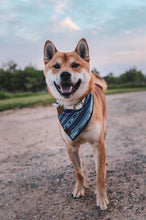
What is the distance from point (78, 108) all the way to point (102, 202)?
4.21 feet

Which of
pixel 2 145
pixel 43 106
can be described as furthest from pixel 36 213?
pixel 43 106

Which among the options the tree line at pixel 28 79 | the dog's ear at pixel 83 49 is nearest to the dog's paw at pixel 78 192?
the dog's ear at pixel 83 49

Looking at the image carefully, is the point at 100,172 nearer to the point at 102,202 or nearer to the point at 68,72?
the point at 102,202

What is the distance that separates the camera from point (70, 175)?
3418 mm

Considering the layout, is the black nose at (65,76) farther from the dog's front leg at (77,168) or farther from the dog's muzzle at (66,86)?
the dog's front leg at (77,168)

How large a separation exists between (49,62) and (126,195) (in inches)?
87.5

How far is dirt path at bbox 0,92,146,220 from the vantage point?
2.52 metres

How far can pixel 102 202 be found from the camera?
8.41 ft

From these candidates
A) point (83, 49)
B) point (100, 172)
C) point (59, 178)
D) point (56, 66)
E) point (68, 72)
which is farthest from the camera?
point (59, 178)

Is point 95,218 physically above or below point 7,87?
below

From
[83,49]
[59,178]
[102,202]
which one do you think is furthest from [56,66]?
[102,202]

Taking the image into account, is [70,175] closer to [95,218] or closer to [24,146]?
[95,218]

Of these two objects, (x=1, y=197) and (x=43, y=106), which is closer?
(x=1, y=197)

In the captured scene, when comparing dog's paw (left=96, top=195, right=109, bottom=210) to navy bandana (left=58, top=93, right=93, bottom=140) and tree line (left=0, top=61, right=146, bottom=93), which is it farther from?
tree line (left=0, top=61, right=146, bottom=93)
